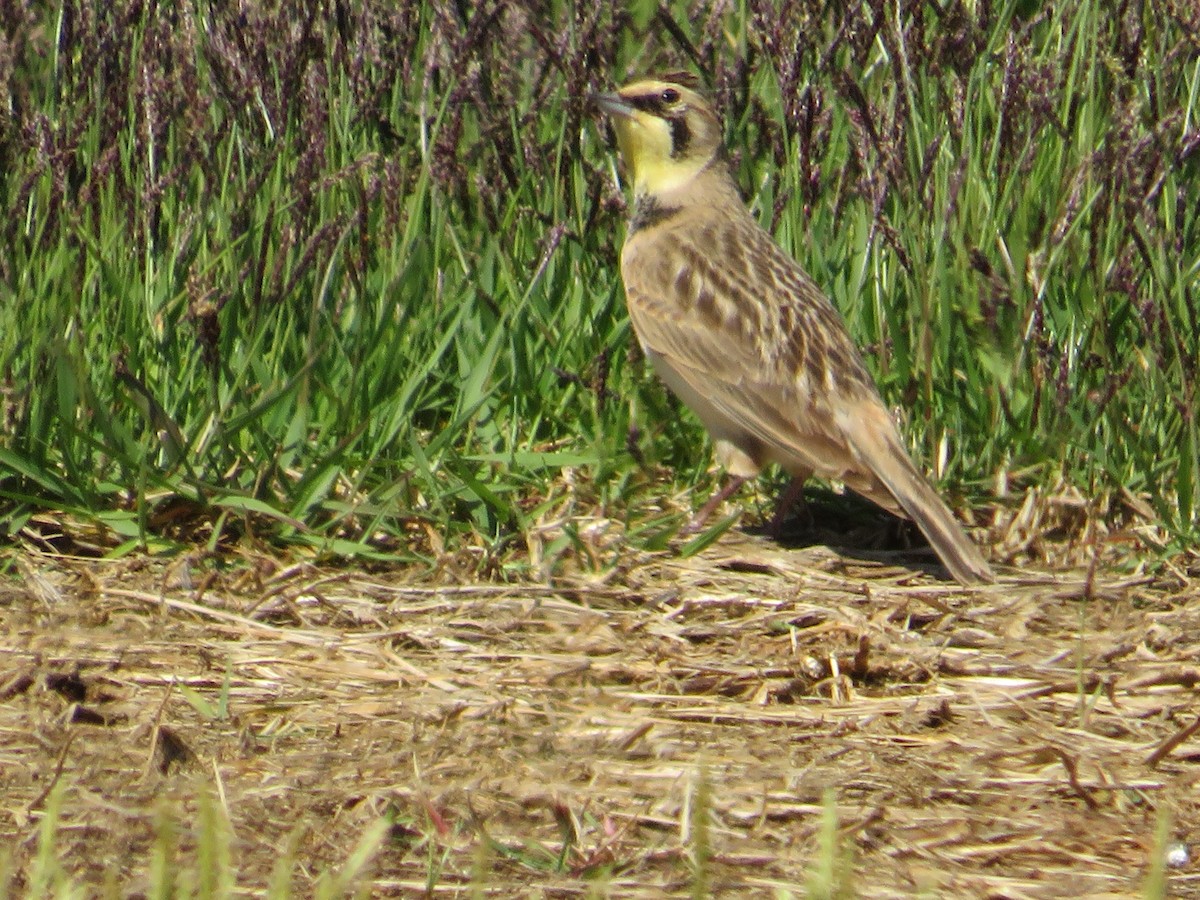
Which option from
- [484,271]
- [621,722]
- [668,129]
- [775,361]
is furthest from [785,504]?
[621,722]

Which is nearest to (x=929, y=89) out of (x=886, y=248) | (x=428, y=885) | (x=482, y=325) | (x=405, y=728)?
(x=886, y=248)

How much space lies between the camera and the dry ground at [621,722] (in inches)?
135

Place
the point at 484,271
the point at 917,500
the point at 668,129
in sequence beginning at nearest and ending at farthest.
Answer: the point at 917,500 < the point at 484,271 < the point at 668,129

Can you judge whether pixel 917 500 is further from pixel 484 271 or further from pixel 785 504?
pixel 484 271

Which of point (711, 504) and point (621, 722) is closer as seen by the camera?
point (621, 722)

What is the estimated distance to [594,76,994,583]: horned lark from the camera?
204 inches

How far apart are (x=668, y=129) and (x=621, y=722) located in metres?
2.70

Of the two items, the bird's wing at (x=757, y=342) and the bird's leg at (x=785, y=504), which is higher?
the bird's wing at (x=757, y=342)

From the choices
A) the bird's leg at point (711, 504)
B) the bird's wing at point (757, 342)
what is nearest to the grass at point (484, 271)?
the bird's leg at point (711, 504)

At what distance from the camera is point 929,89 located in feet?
20.3

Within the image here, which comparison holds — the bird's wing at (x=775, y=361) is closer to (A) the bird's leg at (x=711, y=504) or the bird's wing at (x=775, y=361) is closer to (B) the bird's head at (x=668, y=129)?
(A) the bird's leg at (x=711, y=504)

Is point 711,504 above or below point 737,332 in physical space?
below

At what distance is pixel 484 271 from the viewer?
5.97 m

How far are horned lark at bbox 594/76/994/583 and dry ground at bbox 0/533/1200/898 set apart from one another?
0.29 meters
